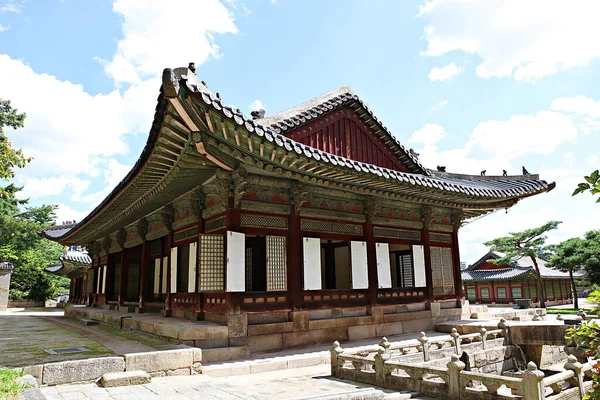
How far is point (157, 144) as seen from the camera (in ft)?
29.8

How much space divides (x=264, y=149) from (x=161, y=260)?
29.1 feet

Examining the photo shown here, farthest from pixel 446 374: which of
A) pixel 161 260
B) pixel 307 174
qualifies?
pixel 161 260

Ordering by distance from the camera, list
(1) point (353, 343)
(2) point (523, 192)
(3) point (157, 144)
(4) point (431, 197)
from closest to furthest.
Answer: (3) point (157, 144) → (1) point (353, 343) → (4) point (431, 197) → (2) point (523, 192)

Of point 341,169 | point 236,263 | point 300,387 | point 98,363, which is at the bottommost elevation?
point 300,387

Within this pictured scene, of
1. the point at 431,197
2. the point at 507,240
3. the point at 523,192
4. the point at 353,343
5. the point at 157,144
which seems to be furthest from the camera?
the point at 507,240

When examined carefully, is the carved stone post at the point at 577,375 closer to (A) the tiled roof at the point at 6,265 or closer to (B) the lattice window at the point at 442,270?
(B) the lattice window at the point at 442,270

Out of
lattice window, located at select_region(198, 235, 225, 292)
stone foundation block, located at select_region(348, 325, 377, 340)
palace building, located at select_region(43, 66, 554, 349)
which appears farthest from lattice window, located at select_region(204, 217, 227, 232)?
stone foundation block, located at select_region(348, 325, 377, 340)

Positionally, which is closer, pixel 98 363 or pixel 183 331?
pixel 98 363

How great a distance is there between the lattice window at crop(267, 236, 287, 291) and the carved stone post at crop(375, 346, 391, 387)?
3.63 meters

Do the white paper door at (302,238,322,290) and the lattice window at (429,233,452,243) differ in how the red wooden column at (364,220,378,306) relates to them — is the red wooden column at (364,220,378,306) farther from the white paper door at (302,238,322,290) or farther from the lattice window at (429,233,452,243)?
the lattice window at (429,233,452,243)

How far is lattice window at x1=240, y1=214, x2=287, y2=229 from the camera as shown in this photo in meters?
11.2

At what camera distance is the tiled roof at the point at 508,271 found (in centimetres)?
4575

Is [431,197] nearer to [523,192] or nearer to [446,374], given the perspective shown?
[523,192]

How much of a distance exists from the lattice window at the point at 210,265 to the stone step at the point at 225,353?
1640mm
